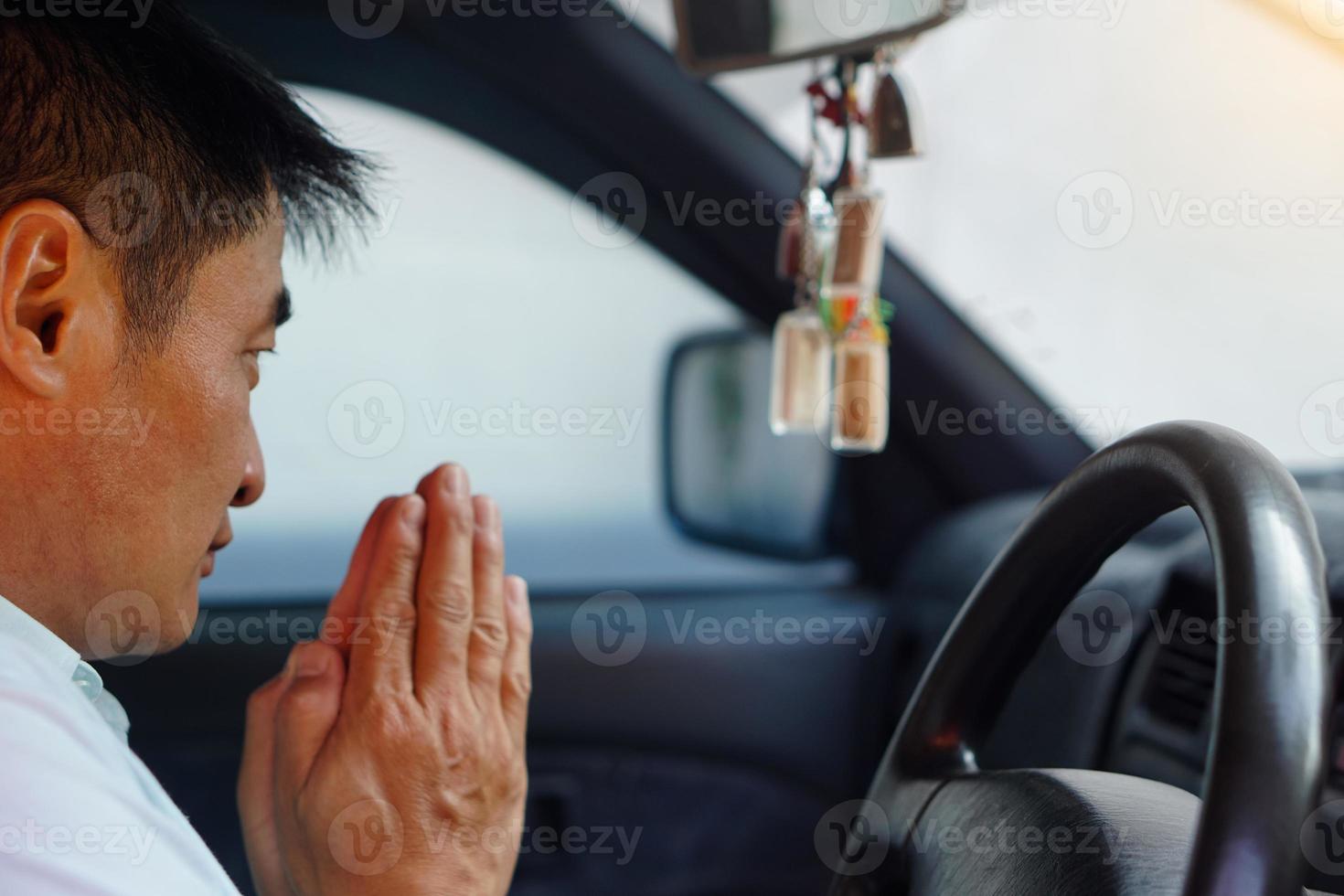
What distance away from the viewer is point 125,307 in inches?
27.6

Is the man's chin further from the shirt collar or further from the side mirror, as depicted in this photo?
the side mirror

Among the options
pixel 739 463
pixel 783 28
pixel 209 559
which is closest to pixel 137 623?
pixel 209 559

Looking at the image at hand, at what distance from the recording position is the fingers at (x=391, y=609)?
0.88 m

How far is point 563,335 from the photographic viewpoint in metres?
1.73

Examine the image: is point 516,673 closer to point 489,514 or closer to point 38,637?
point 489,514

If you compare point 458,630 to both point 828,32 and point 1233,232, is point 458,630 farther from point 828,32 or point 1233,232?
point 1233,232

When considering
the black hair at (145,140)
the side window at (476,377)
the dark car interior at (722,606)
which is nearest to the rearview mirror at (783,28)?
the dark car interior at (722,606)

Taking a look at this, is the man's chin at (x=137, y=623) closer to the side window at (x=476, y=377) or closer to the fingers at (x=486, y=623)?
the fingers at (x=486, y=623)

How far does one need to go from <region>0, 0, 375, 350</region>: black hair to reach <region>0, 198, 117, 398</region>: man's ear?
18 millimetres

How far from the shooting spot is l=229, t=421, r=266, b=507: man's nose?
0.82m

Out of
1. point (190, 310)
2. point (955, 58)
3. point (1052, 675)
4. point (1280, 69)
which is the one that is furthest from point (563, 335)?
point (955, 58)

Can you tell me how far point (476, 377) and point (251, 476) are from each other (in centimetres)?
87

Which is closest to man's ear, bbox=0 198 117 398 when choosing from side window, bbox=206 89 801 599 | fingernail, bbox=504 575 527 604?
fingernail, bbox=504 575 527 604

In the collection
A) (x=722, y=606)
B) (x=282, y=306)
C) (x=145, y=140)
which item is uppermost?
(x=145, y=140)
